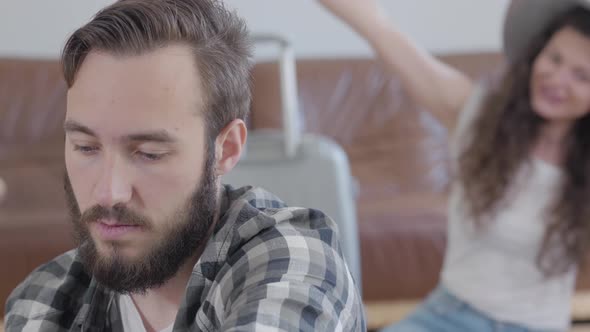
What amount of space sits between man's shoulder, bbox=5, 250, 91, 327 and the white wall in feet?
7.94

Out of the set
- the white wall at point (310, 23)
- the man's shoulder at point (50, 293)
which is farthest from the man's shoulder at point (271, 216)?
the white wall at point (310, 23)

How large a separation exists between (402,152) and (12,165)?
1452mm

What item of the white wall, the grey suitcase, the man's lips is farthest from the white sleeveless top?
the white wall

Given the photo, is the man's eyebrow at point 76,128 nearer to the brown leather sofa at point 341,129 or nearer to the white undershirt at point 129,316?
the white undershirt at point 129,316

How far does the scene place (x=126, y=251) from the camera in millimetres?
847

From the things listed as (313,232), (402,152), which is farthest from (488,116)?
(402,152)

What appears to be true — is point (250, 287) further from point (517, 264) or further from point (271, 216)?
point (517, 264)

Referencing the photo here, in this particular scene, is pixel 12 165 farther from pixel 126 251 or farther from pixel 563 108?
pixel 126 251

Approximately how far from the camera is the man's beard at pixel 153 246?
2.77ft

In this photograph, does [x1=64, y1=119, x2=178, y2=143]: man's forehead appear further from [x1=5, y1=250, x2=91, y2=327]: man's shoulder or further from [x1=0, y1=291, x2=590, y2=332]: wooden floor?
[x1=0, y1=291, x2=590, y2=332]: wooden floor

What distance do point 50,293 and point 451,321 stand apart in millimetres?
986

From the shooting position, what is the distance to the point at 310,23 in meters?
3.43

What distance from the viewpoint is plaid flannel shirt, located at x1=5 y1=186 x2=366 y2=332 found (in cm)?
78

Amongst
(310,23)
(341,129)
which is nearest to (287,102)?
(341,129)
